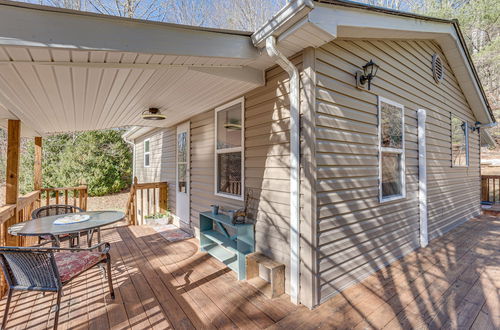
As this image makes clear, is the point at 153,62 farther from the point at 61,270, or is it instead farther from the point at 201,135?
the point at 201,135

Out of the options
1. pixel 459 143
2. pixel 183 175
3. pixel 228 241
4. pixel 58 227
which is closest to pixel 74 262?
pixel 58 227

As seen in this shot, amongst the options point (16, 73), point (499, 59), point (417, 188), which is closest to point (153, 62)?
point (16, 73)

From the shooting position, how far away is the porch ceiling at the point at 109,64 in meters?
1.59

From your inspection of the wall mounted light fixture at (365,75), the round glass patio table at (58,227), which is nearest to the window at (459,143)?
the wall mounted light fixture at (365,75)

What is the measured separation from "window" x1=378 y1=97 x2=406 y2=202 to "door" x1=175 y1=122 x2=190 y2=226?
3.56m

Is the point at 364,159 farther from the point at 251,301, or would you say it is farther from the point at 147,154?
the point at 147,154

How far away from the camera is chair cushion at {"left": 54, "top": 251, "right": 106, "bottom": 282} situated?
2.12 m

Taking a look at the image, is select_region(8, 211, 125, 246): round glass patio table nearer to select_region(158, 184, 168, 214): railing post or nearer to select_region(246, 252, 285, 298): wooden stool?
select_region(246, 252, 285, 298): wooden stool

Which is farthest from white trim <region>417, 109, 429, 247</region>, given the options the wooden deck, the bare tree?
the bare tree

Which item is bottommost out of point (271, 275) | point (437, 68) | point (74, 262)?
point (271, 275)

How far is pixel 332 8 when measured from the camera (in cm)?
217

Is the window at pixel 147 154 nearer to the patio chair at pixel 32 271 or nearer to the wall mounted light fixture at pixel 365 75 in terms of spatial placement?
the patio chair at pixel 32 271

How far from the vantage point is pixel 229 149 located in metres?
3.67

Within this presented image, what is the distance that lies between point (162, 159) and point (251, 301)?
518cm
